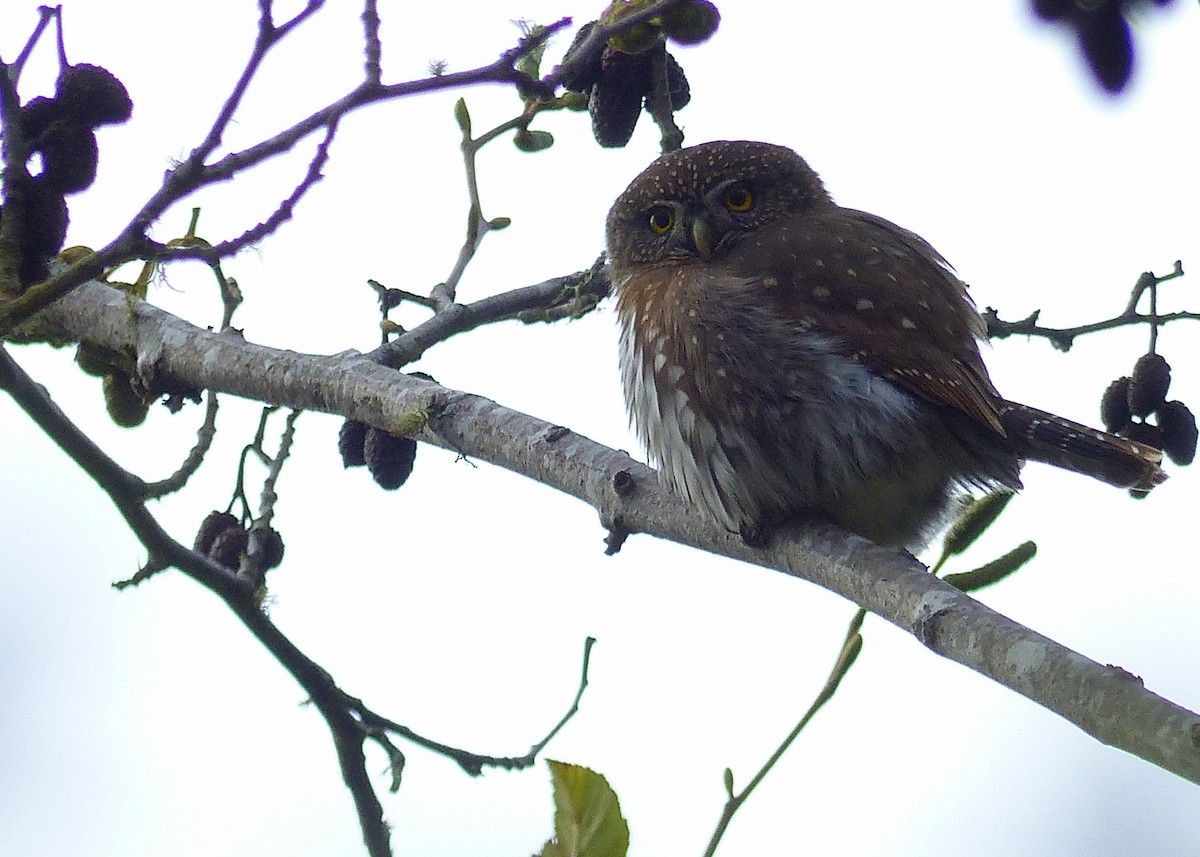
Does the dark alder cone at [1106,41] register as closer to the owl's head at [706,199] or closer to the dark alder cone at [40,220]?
the owl's head at [706,199]

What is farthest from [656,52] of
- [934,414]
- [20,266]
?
[20,266]

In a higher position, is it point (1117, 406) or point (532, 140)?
point (532, 140)

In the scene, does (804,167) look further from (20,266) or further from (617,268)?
(20,266)

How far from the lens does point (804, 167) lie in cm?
377

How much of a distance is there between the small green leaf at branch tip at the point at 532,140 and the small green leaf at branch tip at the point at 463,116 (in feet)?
0.37

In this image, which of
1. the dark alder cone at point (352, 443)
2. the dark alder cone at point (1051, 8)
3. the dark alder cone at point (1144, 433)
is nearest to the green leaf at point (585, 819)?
the dark alder cone at point (1051, 8)

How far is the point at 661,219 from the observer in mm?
3584

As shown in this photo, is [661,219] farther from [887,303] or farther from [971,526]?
[971,526]

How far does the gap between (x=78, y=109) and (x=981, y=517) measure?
6.40ft

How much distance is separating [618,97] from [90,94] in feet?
3.68

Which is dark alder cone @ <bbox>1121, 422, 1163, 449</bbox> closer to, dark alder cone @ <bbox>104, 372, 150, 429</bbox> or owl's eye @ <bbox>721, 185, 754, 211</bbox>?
owl's eye @ <bbox>721, 185, 754, 211</bbox>

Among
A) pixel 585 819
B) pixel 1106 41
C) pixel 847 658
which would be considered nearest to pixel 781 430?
pixel 847 658

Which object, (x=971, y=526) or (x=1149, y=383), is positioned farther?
(x=1149, y=383)

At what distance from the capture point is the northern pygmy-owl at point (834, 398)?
2.73 metres
